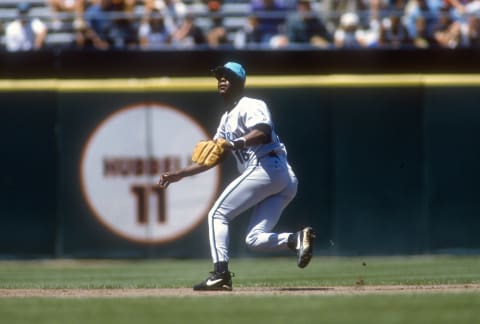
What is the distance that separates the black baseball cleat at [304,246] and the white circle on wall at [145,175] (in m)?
5.58

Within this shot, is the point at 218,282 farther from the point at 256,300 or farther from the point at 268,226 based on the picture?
the point at 256,300

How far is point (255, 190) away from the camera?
9703 millimetres

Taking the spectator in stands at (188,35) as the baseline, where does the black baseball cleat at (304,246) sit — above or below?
below

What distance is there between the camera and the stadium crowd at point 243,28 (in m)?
15.7

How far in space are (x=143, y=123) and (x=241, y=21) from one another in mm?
2272

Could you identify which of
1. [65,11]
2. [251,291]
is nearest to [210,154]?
[251,291]

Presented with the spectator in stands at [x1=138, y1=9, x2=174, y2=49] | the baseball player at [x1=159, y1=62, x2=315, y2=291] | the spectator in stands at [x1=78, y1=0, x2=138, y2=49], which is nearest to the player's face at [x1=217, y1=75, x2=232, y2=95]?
the baseball player at [x1=159, y1=62, x2=315, y2=291]

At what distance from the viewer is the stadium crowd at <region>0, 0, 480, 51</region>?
15734 millimetres

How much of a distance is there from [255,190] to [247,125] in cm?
54

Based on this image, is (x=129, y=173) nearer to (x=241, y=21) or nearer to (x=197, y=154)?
(x=241, y=21)

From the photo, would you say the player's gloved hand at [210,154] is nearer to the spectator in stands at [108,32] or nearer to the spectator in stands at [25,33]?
the spectator in stands at [108,32]

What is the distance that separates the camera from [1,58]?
15320 millimetres

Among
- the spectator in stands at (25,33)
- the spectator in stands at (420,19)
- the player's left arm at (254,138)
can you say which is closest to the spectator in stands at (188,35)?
the spectator in stands at (25,33)

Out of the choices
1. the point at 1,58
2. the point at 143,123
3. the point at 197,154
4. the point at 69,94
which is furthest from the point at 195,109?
the point at 197,154
